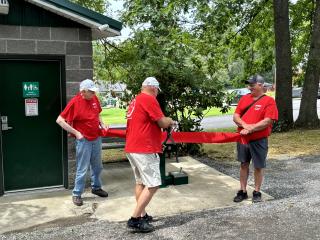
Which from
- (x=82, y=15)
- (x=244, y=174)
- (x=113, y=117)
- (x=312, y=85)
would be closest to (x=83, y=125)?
(x=82, y=15)

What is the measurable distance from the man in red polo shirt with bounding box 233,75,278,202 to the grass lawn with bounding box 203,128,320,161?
3864mm

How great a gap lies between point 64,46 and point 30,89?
0.84 m

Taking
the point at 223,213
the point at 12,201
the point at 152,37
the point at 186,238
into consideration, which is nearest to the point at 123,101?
the point at 152,37

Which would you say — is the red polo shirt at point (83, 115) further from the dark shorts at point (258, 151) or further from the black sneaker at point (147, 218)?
the dark shorts at point (258, 151)

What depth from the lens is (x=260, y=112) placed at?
19.6 feet

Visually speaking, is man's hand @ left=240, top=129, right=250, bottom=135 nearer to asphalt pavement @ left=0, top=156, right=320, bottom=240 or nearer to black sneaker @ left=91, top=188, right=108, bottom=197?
asphalt pavement @ left=0, top=156, right=320, bottom=240

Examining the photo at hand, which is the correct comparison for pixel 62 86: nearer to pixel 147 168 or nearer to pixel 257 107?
pixel 147 168

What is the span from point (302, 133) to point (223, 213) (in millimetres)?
8647

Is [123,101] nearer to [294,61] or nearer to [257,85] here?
[257,85]

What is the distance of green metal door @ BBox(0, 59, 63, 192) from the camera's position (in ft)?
22.0

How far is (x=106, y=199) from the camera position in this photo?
21.8 ft

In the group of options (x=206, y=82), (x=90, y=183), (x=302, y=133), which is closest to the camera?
(x=90, y=183)

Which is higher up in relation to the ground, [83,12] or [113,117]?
[83,12]

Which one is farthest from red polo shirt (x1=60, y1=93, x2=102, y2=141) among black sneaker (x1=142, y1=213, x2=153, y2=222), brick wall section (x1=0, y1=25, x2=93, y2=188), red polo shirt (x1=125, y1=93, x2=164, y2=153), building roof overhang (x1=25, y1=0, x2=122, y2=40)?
black sneaker (x1=142, y1=213, x2=153, y2=222)
